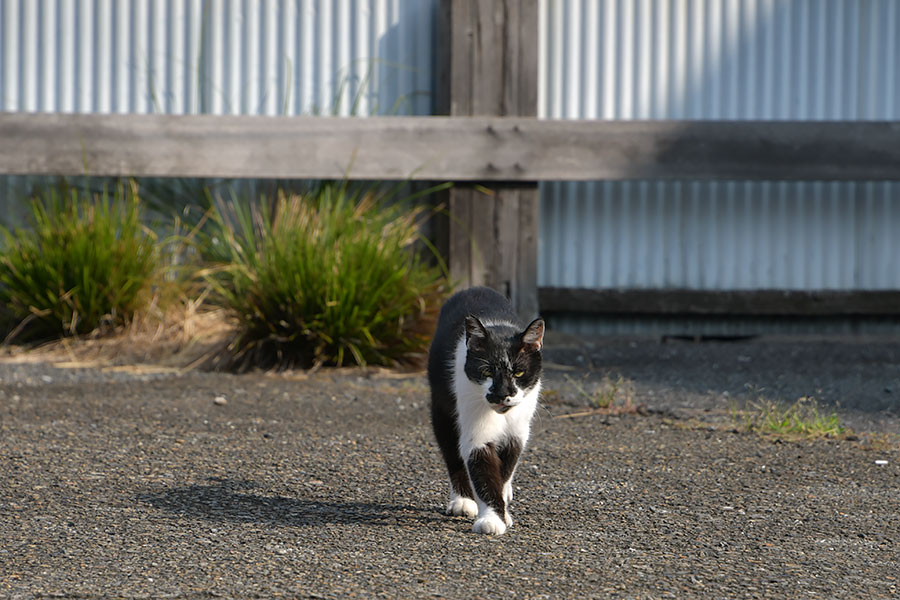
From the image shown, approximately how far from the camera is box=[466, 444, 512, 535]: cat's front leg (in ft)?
9.98

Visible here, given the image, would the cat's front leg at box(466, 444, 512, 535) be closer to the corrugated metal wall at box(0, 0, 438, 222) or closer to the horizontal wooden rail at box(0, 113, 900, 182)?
the horizontal wooden rail at box(0, 113, 900, 182)

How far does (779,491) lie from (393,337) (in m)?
2.81

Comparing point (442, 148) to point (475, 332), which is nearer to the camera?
point (475, 332)

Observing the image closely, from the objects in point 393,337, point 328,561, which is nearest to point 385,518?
point 328,561

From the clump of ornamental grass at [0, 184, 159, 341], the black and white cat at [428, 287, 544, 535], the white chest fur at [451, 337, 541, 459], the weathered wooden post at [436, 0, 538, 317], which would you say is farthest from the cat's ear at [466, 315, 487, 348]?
the clump of ornamental grass at [0, 184, 159, 341]

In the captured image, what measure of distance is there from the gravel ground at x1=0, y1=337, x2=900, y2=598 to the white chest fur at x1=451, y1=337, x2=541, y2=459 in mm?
256

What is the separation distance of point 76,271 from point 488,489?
154 inches

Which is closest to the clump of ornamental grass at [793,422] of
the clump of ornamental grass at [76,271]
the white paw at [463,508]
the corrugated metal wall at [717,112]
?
the white paw at [463,508]

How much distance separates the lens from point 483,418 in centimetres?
317

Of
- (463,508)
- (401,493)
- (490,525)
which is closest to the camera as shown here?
(490,525)

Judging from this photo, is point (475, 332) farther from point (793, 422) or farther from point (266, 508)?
→ point (793, 422)

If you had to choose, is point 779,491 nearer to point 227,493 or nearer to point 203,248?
point 227,493

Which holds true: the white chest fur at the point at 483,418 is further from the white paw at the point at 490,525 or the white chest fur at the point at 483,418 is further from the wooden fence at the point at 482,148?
the wooden fence at the point at 482,148

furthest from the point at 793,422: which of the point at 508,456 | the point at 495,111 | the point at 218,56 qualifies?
the point at 218,56
